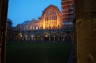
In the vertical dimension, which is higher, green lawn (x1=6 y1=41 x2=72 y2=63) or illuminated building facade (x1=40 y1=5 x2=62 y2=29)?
illuminated building facade (x1=40 y1=5 x2=62 y2=29)

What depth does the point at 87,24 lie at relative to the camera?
1.27 m

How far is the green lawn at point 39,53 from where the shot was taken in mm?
5234

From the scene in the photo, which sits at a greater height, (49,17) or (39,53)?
(49,17)

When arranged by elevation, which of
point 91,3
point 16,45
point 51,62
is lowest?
point 51,62

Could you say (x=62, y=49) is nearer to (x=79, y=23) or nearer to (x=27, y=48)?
(x=27, y=48)

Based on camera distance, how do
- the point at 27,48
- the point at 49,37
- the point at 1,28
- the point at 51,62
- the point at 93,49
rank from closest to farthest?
the point at 93,49, the point at 1,28, the point at 51,62, the point at 27,48, the point at 49,37

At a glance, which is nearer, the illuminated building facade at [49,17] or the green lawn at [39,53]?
the green lawn at [39,53]

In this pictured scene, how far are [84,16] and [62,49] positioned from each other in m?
4.59

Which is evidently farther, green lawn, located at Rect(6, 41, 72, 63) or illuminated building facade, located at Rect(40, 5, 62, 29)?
illuminated building facade, located at Rect(40, 5, 62, 29)

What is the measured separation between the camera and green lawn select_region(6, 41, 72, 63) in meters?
5.23

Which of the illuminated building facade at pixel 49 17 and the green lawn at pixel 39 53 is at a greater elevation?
the illuminated building facade at pixel 49 17

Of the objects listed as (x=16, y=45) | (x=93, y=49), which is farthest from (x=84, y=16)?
(x=16, y=45)

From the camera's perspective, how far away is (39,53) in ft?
17.9

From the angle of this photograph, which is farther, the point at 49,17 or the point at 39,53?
the point at 49,17
